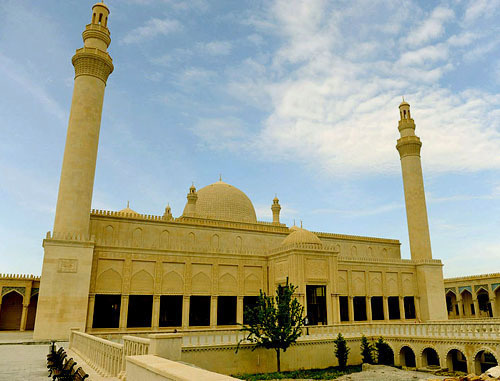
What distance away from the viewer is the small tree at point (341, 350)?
17.8 m

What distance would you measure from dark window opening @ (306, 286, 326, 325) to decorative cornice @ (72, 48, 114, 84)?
61.2 feet

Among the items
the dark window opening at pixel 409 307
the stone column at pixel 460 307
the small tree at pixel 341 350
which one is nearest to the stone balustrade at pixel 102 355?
the small tree at pixel 341 350

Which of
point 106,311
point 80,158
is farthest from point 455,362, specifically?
point 80,158

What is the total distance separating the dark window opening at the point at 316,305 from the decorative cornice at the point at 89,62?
18654 mm

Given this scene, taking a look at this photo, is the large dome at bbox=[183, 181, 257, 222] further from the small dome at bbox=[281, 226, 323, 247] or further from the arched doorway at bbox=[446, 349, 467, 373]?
the arched doorway at bbox=[446, 349, 467, 373]

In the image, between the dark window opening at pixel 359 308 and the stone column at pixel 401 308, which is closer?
the dark window opening at pixel 359 308

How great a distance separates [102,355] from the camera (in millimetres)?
9352

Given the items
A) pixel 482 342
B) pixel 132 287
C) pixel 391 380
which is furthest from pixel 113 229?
pixel 482 342

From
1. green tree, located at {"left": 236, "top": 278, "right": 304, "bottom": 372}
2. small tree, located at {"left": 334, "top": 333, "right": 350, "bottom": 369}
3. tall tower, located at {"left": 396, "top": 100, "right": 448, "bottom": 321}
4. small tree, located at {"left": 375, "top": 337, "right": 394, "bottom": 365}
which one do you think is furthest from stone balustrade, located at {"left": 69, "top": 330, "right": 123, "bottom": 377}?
tall tower, located at {"left": 396, "top": 100, "right": 448, "bottom": 321}

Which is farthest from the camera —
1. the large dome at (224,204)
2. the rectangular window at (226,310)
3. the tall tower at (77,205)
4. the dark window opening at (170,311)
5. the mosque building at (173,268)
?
the large dome at (224,204)

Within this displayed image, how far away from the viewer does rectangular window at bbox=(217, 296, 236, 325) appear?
23814 mm

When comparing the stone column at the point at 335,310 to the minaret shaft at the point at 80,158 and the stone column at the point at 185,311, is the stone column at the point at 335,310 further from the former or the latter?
the minaret shaft at the point at 80,158

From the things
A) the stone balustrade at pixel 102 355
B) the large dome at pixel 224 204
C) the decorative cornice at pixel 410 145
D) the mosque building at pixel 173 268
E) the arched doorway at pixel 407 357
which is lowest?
the arched doorway at pixel 407 357

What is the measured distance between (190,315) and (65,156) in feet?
39.2
